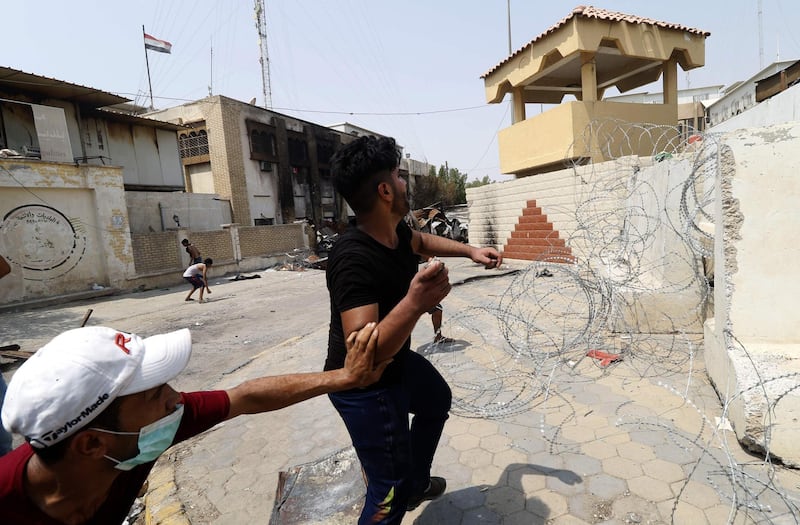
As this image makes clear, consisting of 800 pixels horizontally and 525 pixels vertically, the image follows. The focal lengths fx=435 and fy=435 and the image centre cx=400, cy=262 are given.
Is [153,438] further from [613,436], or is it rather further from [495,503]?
[613,436]

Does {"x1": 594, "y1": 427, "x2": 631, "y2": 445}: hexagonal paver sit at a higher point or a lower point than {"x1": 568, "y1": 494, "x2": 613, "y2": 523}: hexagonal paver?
lower

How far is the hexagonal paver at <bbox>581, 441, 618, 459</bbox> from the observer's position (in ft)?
8.10

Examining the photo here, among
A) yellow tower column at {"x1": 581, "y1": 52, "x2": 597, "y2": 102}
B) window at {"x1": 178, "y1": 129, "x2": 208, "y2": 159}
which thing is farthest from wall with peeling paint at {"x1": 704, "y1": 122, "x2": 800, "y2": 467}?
window at {"x1": 178, "y1": 129, "x2": 208, "y2": 159}

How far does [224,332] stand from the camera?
7270mm

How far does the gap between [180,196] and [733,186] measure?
59.6ft

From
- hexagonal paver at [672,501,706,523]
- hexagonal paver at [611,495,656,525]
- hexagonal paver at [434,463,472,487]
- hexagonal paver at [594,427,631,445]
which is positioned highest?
hexagonal paver at [672,501,706,523]

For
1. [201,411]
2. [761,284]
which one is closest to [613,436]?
[761,284]

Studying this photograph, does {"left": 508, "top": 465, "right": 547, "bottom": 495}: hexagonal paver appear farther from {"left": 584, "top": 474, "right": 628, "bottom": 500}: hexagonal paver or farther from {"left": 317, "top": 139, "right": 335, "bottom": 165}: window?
{"left": 317, "top": 139, "right": 335, "bottom": 165}: window

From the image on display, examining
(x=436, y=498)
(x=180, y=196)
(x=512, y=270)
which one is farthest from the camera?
(x=180, y=196)

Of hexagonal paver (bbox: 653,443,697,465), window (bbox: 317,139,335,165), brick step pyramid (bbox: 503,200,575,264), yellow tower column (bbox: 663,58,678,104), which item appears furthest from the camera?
window (bbox: 317,139,335,165)

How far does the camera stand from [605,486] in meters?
2.19

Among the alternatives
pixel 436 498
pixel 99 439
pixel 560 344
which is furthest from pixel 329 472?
pixel 560 344

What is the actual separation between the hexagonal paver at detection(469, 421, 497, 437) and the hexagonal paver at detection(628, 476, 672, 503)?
880 mm

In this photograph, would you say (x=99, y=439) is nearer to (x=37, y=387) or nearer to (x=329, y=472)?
(x=37, y=387)
